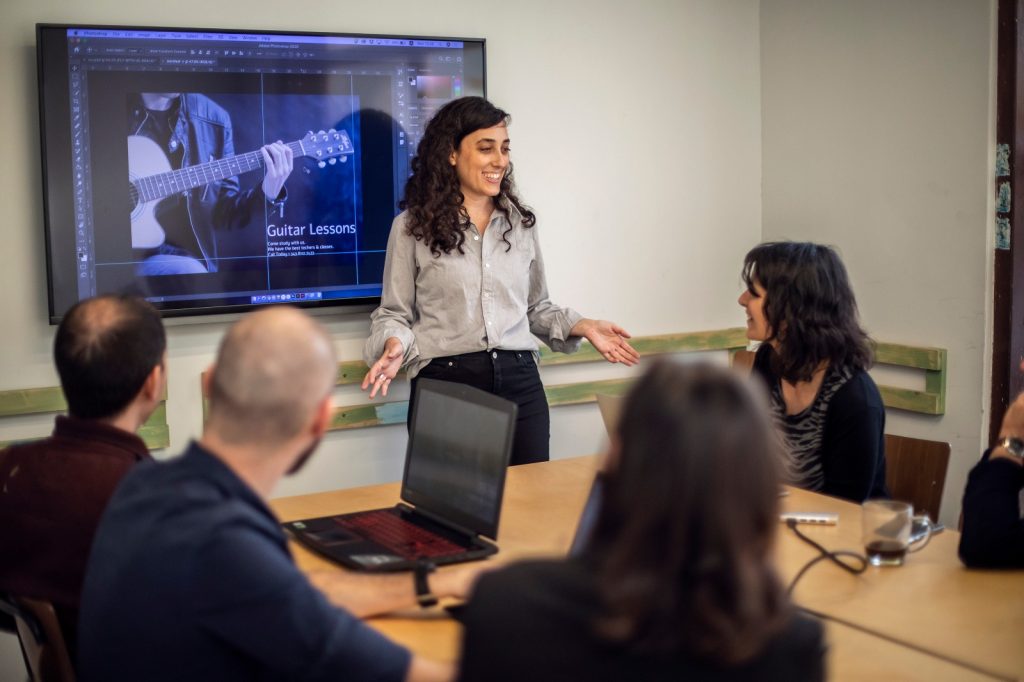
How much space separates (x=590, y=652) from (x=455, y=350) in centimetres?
250

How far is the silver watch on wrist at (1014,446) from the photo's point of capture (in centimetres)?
217

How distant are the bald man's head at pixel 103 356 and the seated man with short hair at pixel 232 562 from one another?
52cm

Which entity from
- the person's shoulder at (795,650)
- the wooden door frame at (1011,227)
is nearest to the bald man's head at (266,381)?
the person's shoulder at (795,650)

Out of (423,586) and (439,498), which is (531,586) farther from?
(439,498)

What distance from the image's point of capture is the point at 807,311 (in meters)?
2.84

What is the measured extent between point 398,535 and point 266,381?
0.85 meters

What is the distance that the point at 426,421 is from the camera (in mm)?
2484

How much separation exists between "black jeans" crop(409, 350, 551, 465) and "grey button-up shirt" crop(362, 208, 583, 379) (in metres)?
0.03

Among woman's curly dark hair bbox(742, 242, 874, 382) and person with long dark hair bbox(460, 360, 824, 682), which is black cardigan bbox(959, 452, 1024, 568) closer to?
woman's curly dark hair bbox(742, 242, 874, 382)

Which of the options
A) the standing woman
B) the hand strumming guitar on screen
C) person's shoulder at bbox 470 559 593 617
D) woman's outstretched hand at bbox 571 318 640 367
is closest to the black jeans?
the standing woman

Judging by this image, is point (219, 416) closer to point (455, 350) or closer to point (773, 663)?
point (773, 663)

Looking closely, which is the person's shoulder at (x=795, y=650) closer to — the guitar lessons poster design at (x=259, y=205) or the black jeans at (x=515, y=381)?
the black jeans at (x=515, y=381)

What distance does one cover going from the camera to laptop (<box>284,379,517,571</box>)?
7.31 feet

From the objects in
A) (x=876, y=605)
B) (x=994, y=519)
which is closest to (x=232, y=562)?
(x=876, y=605)
